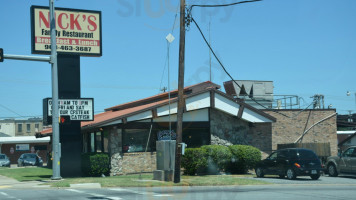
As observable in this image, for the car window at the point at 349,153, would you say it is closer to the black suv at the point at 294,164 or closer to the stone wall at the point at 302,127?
the black suv at the point at 294,164

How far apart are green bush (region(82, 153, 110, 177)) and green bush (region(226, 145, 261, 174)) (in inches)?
289

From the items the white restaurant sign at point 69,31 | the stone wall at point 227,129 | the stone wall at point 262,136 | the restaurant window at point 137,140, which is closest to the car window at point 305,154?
the stone wall at point 227,129

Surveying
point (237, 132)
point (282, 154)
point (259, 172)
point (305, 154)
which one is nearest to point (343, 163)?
point (305, 154)

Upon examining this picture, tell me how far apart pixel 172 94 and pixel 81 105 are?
358 inches

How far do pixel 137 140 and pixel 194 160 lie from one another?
13.3ft

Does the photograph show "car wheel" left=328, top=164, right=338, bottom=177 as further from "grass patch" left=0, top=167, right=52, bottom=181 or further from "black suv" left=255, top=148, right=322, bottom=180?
"grass patch" left=0, top=167, right=52, bottom=181

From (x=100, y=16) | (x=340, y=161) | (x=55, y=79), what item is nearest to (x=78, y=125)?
(x=55, y=79)

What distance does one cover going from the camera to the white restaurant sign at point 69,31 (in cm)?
2542

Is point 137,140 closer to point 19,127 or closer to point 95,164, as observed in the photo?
point 95,164

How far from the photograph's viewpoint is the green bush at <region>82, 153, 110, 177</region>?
26.6 m

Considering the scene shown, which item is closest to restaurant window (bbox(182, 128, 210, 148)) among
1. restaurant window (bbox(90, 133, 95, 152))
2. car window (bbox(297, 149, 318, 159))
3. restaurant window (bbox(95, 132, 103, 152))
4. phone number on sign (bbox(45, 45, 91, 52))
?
restaurant window (bbox(95, 132, 103, 152))

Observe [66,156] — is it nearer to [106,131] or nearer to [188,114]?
[106,131]

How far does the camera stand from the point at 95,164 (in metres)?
26.7

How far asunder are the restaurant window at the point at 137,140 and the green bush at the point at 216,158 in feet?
11.8
